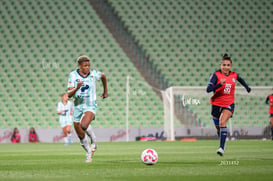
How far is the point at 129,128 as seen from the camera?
24.8 m

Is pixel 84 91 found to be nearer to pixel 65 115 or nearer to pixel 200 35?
pixel 65 115

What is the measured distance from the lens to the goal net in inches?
944

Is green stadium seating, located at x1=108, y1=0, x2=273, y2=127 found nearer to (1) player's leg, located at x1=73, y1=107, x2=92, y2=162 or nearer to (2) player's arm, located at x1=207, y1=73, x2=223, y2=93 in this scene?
(2) player's arm, located at x1=207, y1=73, x2=223, y2=93

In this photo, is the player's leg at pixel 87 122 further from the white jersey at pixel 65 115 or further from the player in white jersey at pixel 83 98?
the white jersey at pixel 65 115

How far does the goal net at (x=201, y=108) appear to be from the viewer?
24.0 metres

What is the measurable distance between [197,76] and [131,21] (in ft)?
16.6

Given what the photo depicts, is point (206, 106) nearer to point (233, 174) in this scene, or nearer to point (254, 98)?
point (254, 98)

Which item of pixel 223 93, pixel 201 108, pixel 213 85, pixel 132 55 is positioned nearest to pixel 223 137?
pixel 223 93

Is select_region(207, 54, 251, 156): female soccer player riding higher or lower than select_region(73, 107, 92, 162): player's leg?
higher

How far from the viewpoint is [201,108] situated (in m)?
25.5

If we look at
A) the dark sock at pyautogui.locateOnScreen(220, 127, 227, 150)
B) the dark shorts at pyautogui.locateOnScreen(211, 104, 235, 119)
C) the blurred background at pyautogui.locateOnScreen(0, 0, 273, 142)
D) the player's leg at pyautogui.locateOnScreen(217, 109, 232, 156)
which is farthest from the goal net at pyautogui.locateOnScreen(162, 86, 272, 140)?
the dark sock at pyautogui.locateOnScreen(220, 127, 227, 150)

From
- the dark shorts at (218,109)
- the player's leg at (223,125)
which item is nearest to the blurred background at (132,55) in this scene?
the dark shorts at (218,109)

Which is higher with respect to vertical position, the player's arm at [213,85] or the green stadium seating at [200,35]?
the green stadium seating at [200,35]

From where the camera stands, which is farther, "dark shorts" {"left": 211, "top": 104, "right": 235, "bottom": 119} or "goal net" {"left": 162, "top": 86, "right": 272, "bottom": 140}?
"goal net" {"left": 162, "top": 86, "right": 272, "bottom": 140}
